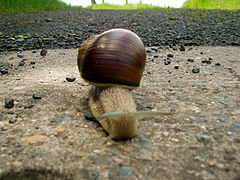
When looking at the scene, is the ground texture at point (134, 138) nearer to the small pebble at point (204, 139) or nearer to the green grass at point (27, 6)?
the small pebble at point (204, 139)

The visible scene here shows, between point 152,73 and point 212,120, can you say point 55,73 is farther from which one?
point 212,120

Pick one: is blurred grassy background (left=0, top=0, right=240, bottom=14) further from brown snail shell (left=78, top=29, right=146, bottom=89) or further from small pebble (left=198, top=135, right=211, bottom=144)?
small pebble (left=198, top=135, right=211, bottom=144)

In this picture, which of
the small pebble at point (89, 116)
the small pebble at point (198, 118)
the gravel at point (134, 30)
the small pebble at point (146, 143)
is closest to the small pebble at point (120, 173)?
the small pebble at point (146, 143)

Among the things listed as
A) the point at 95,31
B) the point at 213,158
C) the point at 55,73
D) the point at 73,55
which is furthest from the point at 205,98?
the point at 95,31

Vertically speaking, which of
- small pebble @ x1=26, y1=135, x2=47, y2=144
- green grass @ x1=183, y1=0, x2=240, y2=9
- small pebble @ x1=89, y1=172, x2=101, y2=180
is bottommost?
small pebble @ x1=89, y1=172, x2=101, y2=180

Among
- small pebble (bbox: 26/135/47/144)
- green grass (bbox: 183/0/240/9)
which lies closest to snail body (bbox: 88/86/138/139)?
small pebble (bbox: 26/135/47/144)

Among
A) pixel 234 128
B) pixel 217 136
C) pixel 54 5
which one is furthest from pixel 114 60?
pixel 54 5
